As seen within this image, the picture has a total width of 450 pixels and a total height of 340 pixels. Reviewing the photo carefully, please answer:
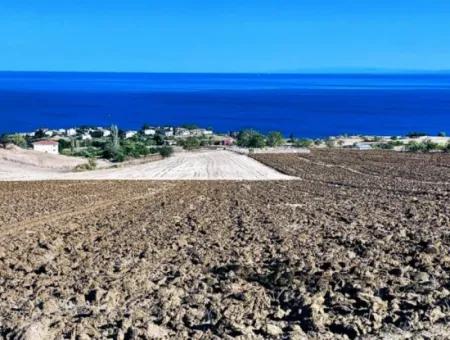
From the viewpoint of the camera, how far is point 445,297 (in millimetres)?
10117

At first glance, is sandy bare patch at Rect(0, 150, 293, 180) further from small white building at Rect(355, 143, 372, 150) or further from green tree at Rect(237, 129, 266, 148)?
small white building at Rect(355, 143, 372, 150)

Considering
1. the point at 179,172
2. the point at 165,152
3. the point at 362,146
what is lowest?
the point at 362,146

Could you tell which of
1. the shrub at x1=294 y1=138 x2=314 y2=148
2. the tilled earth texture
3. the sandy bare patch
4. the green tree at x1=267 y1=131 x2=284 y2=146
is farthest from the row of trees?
the tilled earth texture

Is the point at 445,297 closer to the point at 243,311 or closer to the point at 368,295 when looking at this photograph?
the point at 368,295

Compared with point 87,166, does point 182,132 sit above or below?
below

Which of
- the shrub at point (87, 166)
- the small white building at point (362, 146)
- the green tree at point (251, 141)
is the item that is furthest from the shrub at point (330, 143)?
→ the shrub at point (87, 166)

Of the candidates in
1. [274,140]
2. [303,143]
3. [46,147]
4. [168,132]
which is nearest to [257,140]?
[274,140]

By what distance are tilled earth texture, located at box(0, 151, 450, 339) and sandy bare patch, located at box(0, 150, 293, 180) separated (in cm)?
1362

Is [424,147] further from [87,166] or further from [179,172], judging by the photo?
[87,166]

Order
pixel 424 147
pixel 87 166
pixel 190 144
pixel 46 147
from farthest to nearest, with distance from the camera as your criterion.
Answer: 1. pixel 190 144
2. pixel 424 147
3. pixel 46 147
4. pixel 87 166

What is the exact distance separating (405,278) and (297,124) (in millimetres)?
121879

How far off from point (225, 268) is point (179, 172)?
2955cm

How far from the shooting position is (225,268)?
41.1ft

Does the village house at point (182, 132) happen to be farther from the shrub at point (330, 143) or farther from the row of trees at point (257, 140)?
the shrub at point (330, 143)
